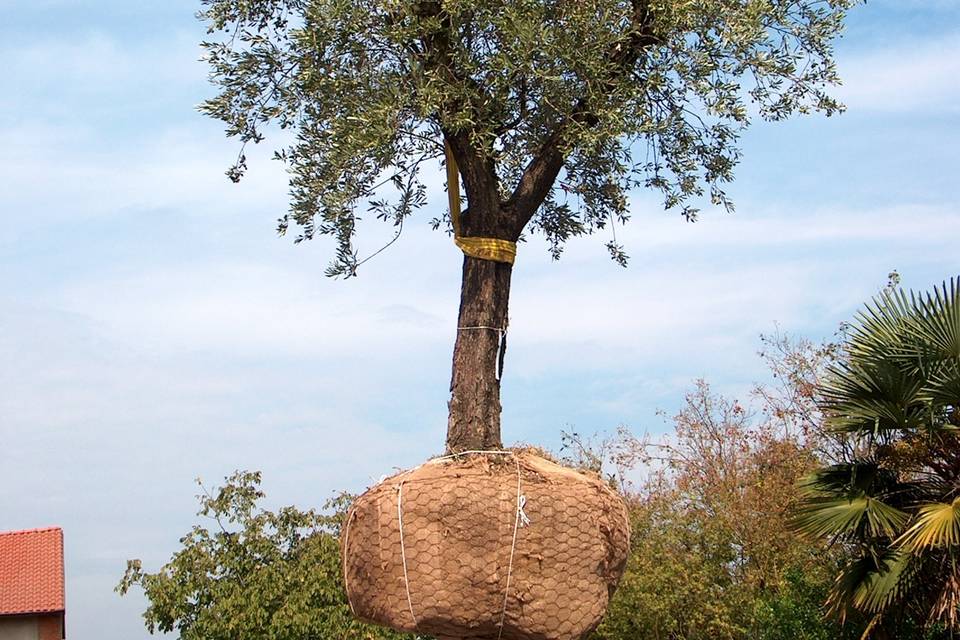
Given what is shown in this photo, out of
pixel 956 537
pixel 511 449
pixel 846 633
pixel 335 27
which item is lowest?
pixel 846 633

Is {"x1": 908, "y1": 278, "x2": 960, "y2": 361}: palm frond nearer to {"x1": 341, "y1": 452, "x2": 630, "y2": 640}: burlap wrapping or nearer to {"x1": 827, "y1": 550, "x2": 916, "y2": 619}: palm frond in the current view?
{"x1": 827, "y1": 550, "x2": 916, "y2": 619}: palm frond

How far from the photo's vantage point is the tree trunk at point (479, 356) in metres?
6.07

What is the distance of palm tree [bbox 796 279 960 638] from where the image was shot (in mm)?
10406

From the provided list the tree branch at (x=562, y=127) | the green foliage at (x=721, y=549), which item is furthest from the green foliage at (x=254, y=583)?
the tree branch at (x=562, y=127)

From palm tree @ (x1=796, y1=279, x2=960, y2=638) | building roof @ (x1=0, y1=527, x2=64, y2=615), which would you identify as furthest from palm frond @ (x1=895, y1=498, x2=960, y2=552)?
building roof @ (x1=0, y1=527, x2=64, y2=615)

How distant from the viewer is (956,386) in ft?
34.4

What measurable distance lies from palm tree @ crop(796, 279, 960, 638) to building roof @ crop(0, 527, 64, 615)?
17156 mm

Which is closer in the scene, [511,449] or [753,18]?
[511,449]

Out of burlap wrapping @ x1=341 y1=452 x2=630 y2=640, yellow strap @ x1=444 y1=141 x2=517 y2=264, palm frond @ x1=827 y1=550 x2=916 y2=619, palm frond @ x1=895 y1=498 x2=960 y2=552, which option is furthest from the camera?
palm frond @ x1=827 y1=550 x2=916 y2=619

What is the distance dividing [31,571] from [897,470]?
742 inches

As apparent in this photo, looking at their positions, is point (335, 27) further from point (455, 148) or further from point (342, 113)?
point (455, 148)

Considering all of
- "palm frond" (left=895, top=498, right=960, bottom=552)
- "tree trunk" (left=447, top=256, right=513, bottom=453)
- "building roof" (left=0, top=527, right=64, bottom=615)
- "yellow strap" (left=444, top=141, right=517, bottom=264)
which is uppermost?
"yellow strap" (left=444, top=141, right=517, bottom=264)

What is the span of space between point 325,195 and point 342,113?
482 millimetres

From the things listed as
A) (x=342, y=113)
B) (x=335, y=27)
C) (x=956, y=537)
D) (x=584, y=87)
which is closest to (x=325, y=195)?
(x=342, y=113)
